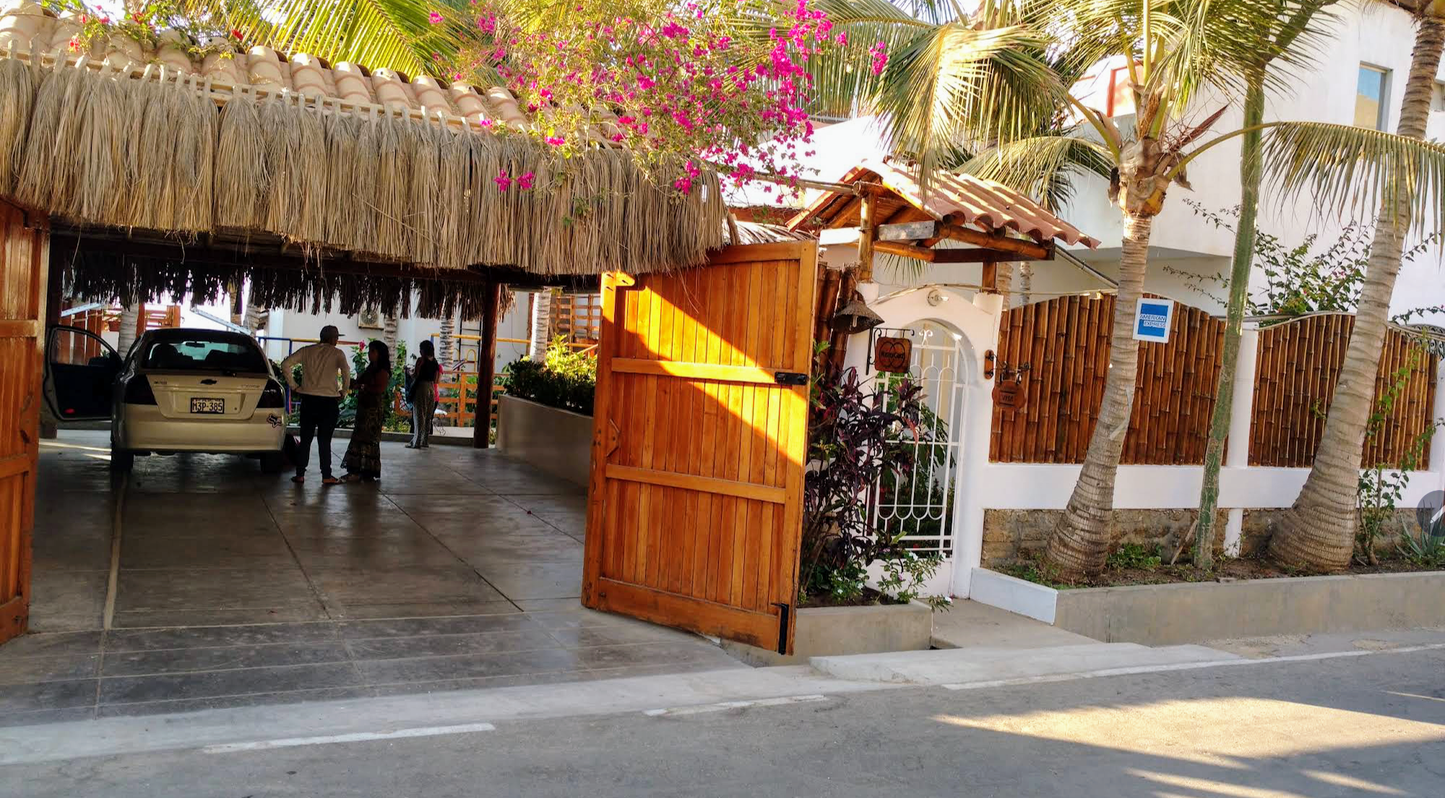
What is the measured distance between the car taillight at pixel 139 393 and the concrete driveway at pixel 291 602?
88 cm

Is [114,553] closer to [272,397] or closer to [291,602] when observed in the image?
[291,602]

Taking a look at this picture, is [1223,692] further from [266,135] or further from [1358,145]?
[266,135]

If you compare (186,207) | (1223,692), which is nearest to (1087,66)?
(1223,692)

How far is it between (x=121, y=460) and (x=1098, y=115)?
1026 cm

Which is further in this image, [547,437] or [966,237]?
[547,437]

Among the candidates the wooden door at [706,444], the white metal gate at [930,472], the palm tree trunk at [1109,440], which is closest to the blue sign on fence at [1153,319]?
the palm tree trunk at [1109,440]

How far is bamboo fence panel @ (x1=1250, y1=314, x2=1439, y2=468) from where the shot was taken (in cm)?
1083

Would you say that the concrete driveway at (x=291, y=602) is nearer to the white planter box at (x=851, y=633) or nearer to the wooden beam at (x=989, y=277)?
the white planter box at (x=851, y=633)

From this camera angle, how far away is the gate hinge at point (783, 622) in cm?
693

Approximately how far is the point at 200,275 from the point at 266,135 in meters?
8.52

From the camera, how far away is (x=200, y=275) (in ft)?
45.9

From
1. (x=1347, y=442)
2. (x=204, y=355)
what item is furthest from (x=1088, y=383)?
(x=204, y=355)

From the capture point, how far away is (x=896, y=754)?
5.37 m

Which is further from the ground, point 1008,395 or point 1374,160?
point 1374,160
